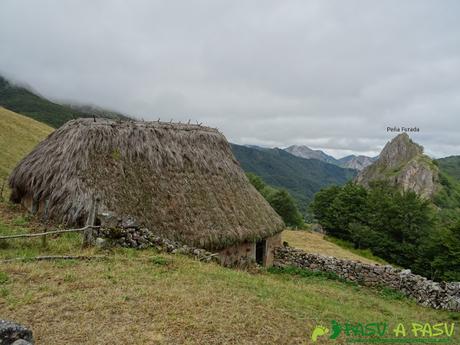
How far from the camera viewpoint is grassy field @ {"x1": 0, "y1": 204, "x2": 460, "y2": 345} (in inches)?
213

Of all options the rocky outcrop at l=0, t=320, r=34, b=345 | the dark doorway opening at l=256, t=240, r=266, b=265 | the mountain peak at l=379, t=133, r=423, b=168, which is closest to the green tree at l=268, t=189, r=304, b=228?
the dark doorway opening at l=256, t=240, r=266, b=265

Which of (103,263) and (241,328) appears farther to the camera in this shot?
(103,263)

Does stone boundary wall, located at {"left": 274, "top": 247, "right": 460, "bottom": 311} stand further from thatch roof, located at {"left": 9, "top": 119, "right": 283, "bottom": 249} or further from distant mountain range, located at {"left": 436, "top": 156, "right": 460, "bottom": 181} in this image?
distant mountain range, located at {"left": 436, "top": 156, "right": 460, "bottom": 181}

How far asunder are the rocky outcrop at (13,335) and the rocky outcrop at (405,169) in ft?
235

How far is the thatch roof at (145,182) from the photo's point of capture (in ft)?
36.6

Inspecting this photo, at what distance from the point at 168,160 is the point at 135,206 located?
274 cm

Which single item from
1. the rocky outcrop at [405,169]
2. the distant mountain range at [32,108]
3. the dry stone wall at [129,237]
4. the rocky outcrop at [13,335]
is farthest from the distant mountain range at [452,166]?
the rocky outcrop at [13,335]

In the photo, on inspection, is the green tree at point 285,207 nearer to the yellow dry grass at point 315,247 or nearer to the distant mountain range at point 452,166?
the yellow dry grass at point 315,247

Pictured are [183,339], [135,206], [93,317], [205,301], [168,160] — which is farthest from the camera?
[168,160]

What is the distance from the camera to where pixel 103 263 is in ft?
27.3

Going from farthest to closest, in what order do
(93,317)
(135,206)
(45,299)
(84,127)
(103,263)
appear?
(84,127) < (135,206) < (103,263) < (45,299) < (93,317)

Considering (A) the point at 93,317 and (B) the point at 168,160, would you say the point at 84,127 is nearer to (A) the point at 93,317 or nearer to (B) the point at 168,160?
(B) the point at 168,160

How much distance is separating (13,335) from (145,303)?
7.84 ft

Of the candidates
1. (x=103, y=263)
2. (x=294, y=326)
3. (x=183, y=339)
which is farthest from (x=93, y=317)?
(x=294, y=326)
